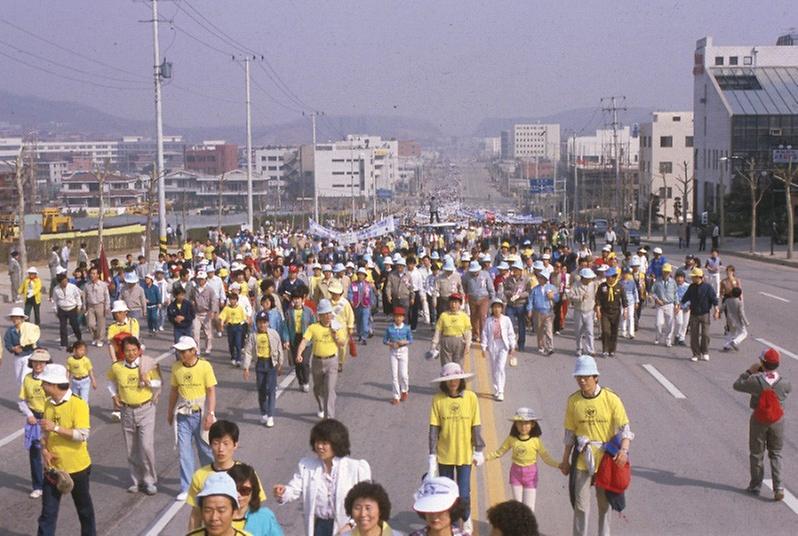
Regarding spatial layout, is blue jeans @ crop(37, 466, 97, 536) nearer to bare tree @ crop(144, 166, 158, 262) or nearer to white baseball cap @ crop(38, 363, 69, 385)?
white baseball cap @ crop(38, 363, 69, 385)

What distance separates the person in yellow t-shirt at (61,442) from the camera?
855 centimetres

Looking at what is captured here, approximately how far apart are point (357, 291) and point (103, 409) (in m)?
6.98

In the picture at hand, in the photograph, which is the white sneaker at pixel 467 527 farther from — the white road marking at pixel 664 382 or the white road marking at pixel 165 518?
the white road marking at pixel 664 382

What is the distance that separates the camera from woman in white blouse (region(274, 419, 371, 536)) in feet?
22.6

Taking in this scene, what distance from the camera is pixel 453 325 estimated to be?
1451 cm

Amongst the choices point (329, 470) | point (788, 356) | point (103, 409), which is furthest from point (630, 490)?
point (788, 356)

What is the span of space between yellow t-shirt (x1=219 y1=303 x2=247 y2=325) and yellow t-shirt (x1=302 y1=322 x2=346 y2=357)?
16.6 ft

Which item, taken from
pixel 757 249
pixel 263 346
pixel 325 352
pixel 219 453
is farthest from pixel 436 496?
pixel 757 249

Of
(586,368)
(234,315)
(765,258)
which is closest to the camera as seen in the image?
(586,368)

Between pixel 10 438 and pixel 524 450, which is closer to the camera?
pixel 524 450

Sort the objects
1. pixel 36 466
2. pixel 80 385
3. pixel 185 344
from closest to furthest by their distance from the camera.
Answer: pixel 185 344, pixel 36 466, pixel 80 385

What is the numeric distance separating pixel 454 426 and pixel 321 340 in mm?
4319

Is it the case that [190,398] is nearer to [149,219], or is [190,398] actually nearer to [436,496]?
[436,496]

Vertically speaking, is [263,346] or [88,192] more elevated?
[88,192]
